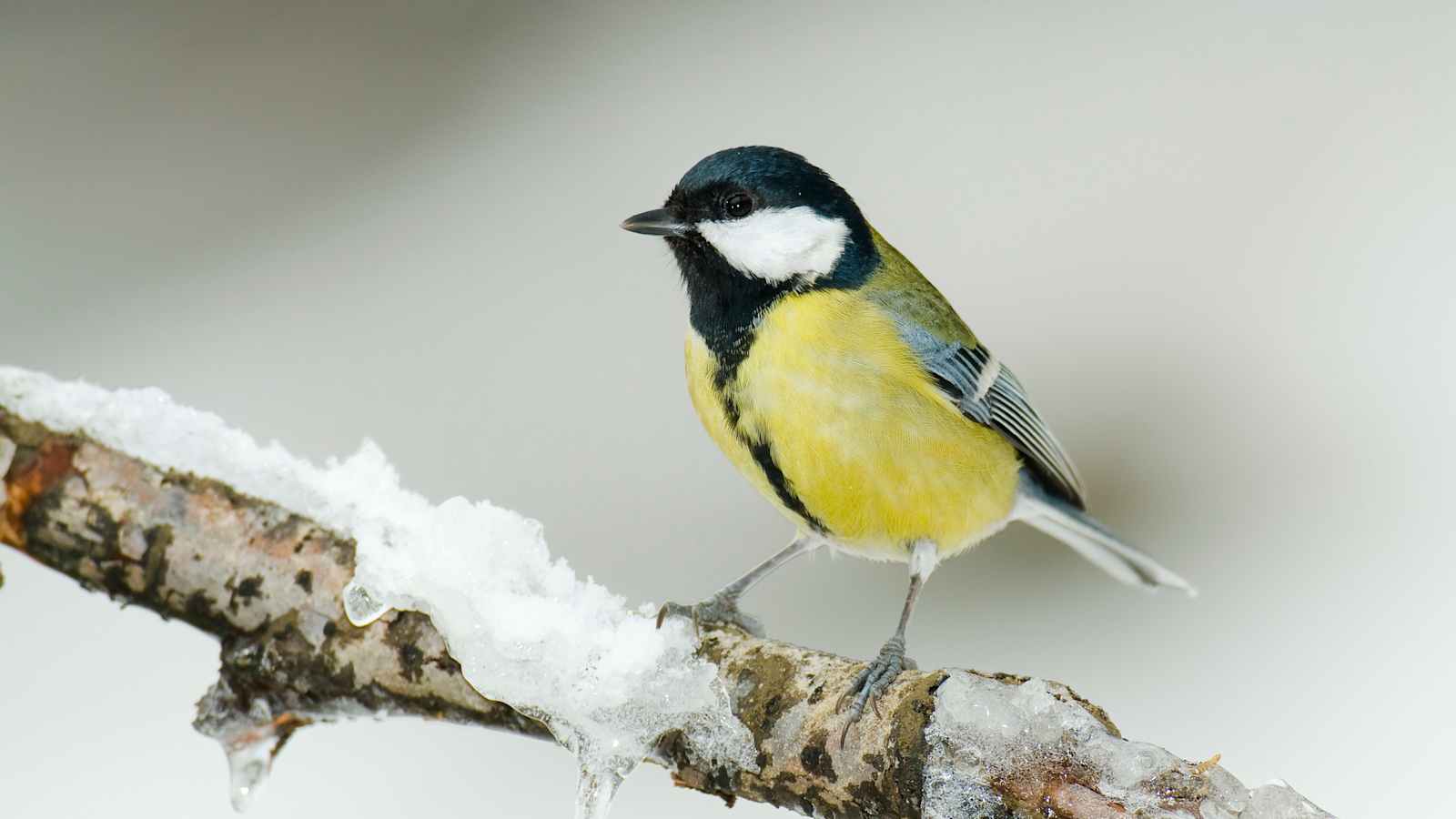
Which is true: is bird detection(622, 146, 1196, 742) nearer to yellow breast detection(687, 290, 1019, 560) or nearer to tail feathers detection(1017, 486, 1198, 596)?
yellow breast detection(687, 290, 1019, 560)

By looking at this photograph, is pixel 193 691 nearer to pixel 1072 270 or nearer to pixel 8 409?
pixel 8 409

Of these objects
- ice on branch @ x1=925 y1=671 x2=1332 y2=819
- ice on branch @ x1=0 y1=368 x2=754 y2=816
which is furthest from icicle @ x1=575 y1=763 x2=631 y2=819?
ice on branch @ x1=925 y1=671 x2=1332 y2=819

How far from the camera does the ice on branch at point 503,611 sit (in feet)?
4.29

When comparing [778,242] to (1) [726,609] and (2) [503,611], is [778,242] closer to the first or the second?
(1) [726,609]

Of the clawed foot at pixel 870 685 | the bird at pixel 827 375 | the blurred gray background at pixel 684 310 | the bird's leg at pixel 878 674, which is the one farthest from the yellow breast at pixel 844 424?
the blurred gray background at pixel 684 310

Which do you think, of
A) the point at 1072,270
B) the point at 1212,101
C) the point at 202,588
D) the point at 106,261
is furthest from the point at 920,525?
the point at 106,261

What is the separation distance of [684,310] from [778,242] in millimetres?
1450

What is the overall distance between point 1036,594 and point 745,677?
1489mm

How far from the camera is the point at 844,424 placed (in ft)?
5.17

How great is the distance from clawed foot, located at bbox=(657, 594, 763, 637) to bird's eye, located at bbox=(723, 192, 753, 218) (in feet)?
1.64

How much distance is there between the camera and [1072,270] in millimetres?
2965

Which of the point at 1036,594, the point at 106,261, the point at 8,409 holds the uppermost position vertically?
the point at 106,261

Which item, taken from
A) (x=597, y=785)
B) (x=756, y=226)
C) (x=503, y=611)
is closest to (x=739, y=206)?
(x=756, y=226)

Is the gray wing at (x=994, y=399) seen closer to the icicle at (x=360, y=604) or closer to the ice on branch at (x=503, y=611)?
the ice on branch at (x=503, y=611)
